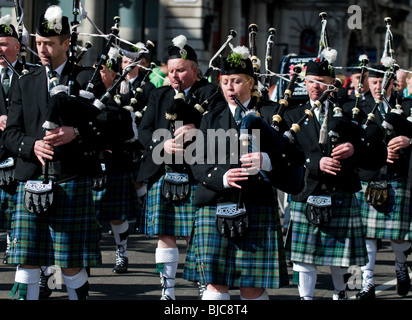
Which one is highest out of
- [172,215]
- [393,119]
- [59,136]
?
[393,119]

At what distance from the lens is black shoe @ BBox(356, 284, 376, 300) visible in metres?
7.27

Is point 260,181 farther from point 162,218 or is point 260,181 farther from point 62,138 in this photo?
point 162,218

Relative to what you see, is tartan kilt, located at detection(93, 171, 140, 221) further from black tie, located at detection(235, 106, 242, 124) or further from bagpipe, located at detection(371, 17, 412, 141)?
black tie, located at detection(235, 106, 242, 124)

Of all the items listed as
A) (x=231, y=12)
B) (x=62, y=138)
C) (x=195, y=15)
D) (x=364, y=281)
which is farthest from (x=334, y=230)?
(x=231, y=12)

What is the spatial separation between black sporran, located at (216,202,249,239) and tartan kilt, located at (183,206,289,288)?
0.07 m

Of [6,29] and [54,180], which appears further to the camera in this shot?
[6,29]

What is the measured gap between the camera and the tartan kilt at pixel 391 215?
25.8 ft

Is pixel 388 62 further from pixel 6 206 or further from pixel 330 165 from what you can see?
pixel 6 206

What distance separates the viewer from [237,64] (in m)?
5.38

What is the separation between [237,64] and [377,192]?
288 centimetres

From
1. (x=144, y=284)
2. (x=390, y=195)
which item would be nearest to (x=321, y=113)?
(x=390, y=195)

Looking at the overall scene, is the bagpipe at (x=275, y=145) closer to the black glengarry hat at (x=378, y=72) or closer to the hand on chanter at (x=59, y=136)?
the hand on chanter at (x=59, y=136)

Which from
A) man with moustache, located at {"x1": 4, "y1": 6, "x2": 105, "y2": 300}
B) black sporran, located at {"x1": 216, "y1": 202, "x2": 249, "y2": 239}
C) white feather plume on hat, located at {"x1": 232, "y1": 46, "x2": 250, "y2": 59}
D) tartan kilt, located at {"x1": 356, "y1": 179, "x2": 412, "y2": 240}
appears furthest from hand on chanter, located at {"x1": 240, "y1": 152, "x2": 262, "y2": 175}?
tartan kilt, located at {"x1": 356, "y1": 179, "x2": 412, "y2": 240}
